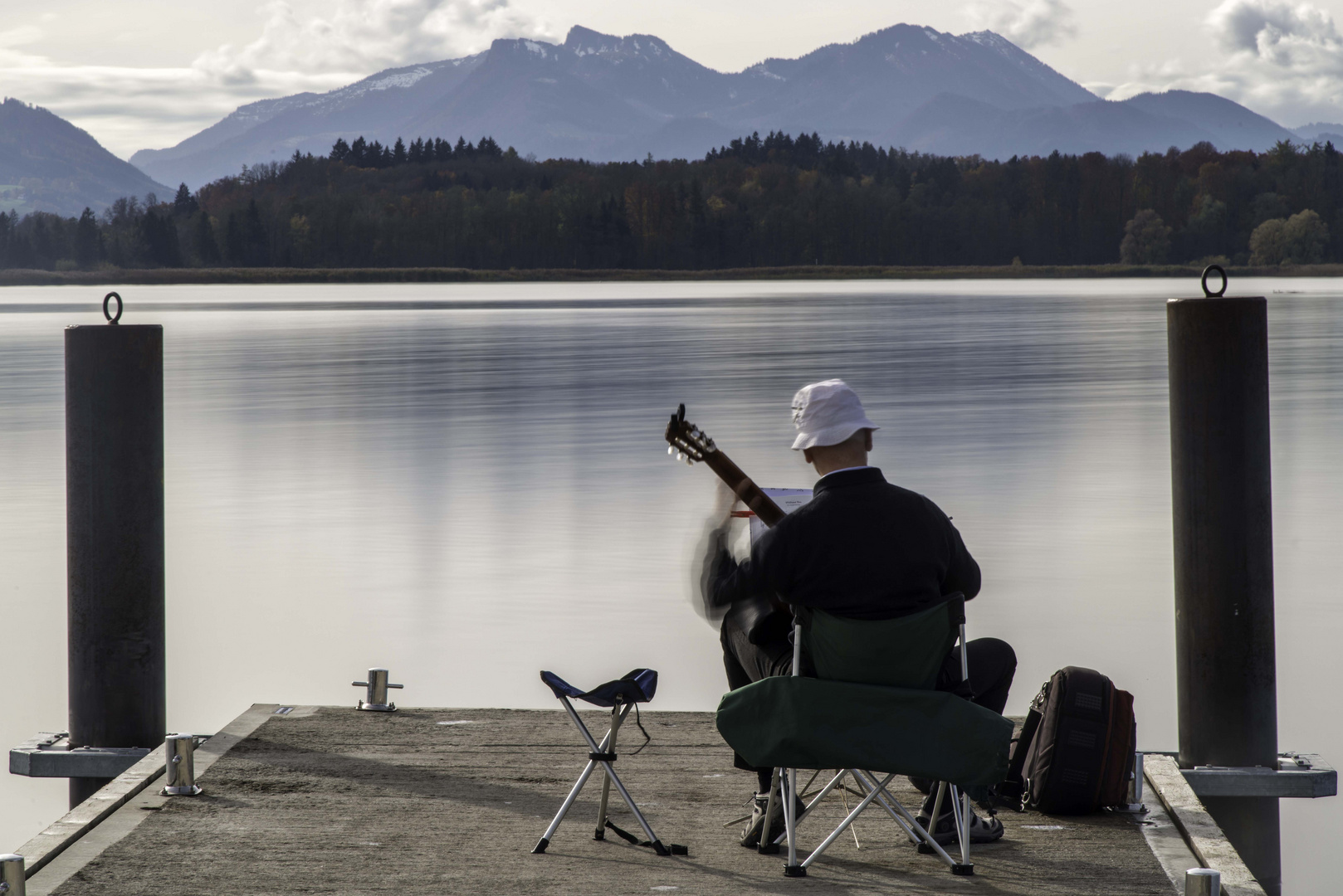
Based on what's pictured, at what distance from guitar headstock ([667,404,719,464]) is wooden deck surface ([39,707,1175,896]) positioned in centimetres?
100

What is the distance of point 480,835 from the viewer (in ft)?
13.1

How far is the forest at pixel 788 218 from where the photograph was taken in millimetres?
141125

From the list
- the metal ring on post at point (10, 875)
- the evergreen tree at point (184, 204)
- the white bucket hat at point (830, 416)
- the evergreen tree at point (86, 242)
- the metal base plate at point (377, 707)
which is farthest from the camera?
the evergreen tree at point (184, 204)

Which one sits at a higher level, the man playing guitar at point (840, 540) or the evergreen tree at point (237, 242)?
the evergreen tree at point (237, 242)

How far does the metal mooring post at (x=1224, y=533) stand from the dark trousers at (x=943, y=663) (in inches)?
40.1

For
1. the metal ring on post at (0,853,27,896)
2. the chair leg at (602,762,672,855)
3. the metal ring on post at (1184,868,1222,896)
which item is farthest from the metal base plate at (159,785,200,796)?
the metal ring on post at (1184,868,1222,896)

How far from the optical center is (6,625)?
8281 millimetres

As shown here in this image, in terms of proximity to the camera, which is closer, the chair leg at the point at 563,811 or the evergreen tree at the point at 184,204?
the chair leg at the point at 563,811

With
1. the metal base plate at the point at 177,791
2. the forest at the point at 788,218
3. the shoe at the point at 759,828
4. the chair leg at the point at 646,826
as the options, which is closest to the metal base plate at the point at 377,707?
the metal base plate at the point at 177,791

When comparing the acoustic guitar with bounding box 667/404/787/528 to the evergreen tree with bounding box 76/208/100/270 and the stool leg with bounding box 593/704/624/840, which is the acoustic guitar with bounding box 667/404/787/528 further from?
the evergreen tree with bounding box 76/208/100/270

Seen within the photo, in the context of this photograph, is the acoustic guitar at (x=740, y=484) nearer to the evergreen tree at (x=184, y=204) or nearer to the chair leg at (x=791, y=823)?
the chair leg at (x=791, y=823)

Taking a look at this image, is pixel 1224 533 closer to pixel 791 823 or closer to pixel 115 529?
pixel 791 823

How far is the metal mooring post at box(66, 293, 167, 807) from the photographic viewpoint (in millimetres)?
4949

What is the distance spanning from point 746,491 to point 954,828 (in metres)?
1.04
